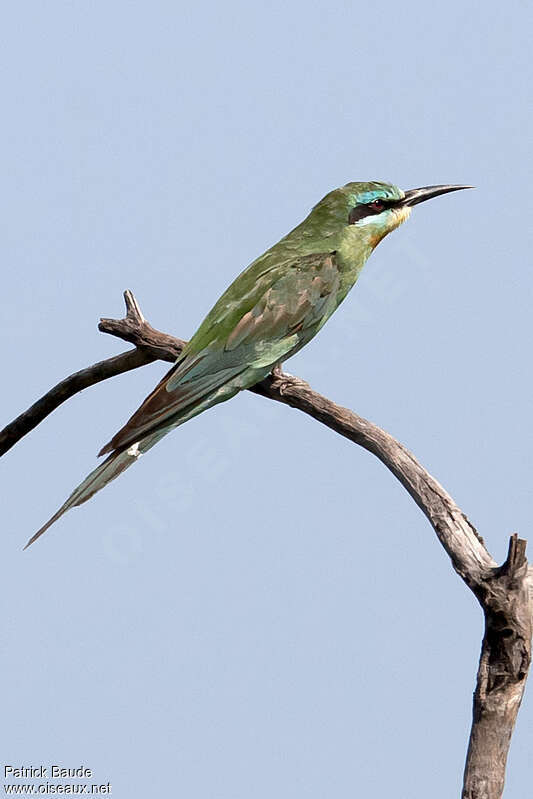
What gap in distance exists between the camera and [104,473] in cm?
394

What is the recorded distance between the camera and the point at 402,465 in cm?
386

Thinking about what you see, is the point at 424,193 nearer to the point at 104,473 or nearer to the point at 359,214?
the point at 359,214

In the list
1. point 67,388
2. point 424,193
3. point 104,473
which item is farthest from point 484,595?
point 67,388

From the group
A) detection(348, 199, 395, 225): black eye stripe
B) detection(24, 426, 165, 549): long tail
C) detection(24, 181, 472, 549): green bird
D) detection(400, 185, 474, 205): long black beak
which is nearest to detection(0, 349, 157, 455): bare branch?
detection(24, 181, 472, 549): green bird

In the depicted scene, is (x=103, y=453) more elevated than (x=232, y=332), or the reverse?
(x=232, y=332)

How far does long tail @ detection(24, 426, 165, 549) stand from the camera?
3.87 meters

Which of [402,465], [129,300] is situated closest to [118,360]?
[129,300]

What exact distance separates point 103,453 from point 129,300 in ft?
3.44

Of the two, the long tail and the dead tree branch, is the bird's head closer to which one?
the dead tree branch

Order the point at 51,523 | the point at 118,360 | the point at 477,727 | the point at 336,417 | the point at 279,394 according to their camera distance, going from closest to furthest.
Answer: the point at 477,727 < the point at 51,523 < the point at 336,417 < the point at 279,394 < the point at 118,360

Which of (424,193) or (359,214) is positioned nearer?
(359,214)

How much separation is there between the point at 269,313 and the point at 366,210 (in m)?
0.71

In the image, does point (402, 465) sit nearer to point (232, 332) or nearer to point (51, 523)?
point (232, 332)

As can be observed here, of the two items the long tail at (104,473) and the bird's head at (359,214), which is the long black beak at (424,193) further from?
the long tail at (104,473)
